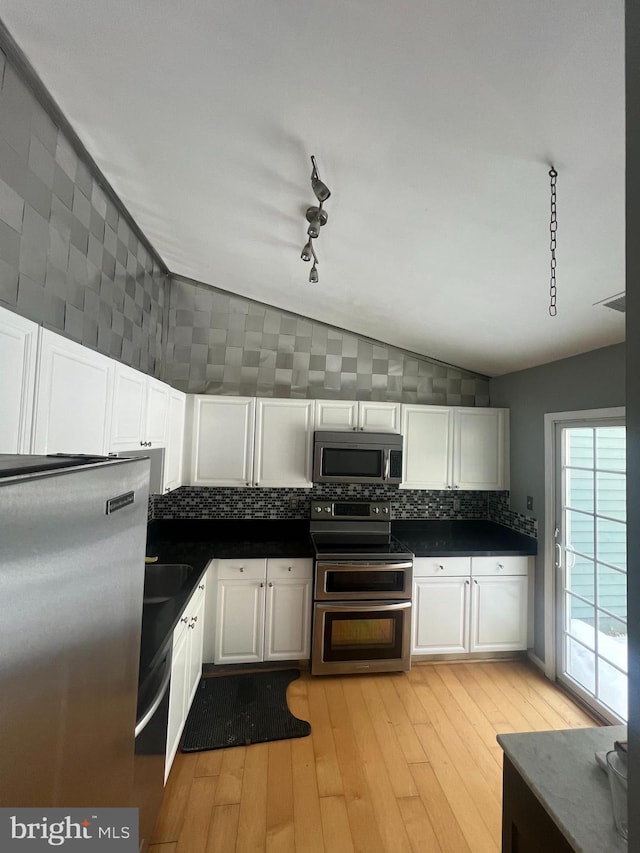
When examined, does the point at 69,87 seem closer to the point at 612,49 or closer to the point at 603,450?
the point at 612,49

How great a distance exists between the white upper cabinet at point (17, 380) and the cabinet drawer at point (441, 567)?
251 cm

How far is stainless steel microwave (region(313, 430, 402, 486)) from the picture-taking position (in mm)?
2830

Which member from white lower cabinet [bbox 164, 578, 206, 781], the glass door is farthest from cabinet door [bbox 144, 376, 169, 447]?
the glass door

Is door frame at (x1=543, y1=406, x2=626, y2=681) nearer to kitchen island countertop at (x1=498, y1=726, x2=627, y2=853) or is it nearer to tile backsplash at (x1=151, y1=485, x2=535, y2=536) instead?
tile backsplash at (x1=151, y1=485, x2=535, y2=536)

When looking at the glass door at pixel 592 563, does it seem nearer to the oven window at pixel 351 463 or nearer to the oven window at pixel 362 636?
the oven window at pixel 362 636

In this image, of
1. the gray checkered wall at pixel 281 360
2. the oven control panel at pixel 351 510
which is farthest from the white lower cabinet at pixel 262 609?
the gray checkered wall at pixel 281 360

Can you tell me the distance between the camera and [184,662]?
185cm

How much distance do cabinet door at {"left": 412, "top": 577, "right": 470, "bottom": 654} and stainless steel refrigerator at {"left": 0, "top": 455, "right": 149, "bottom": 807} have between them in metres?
2.43

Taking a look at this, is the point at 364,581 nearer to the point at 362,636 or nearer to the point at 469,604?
the point at 362,636

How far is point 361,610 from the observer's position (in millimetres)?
2570

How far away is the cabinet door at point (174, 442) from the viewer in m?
2.43

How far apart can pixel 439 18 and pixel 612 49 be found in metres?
0.39

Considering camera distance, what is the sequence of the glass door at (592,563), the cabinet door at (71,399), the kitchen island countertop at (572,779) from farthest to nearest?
the glass door at (592,563)
the cabinet door at (71,399)
the kitchen island countertop at (572,779)

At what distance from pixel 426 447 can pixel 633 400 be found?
2.73m
